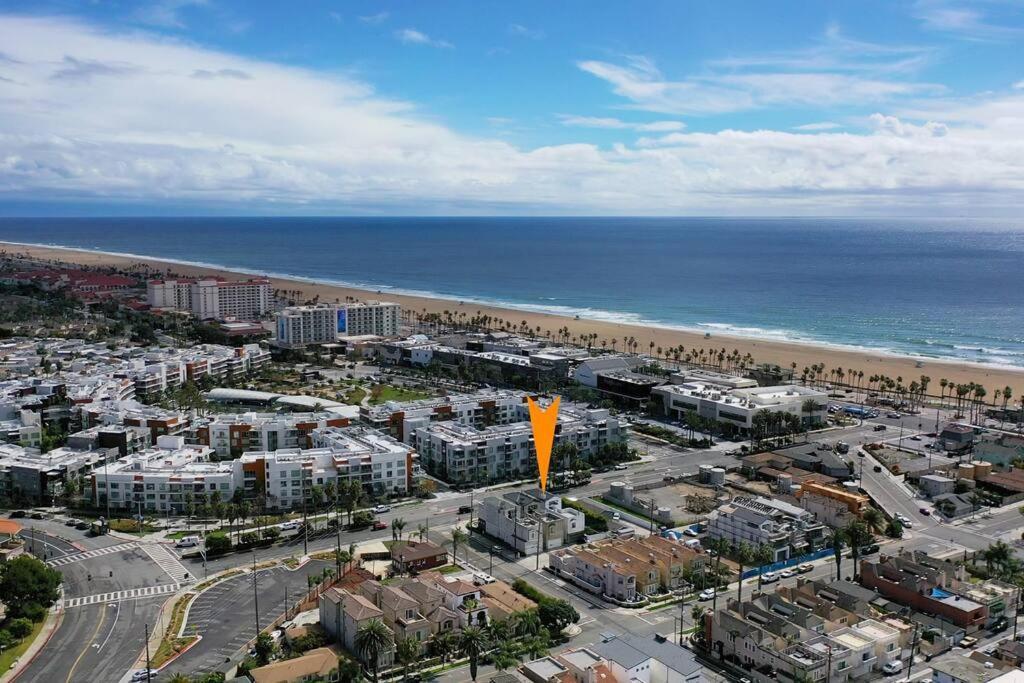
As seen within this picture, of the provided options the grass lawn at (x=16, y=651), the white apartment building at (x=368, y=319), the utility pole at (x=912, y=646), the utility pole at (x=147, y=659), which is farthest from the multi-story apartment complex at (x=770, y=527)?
the white apartment building at (x=368, y=319)

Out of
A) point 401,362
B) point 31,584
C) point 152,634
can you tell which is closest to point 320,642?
point 152,634

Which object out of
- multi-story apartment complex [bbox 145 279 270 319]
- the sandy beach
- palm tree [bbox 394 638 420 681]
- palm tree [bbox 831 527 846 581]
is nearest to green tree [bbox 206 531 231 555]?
palm tree [bbox 394 638 420 681]

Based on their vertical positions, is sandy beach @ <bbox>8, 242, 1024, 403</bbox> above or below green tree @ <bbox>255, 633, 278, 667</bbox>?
above

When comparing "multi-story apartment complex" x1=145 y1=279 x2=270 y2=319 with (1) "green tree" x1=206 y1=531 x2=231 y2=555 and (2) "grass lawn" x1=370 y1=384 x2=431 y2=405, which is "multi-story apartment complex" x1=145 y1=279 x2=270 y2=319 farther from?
(1) "green tree" x1=206 y1=531 x2=231 y2=555

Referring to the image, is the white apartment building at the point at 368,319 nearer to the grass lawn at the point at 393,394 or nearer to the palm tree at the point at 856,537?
the grass lawn at the point at 393,394

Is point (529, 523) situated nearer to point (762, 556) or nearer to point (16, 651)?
point (762, 556)

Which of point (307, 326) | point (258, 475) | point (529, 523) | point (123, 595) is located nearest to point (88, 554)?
point (123, 595)

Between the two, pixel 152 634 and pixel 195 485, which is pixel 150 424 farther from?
pixel 152 634
